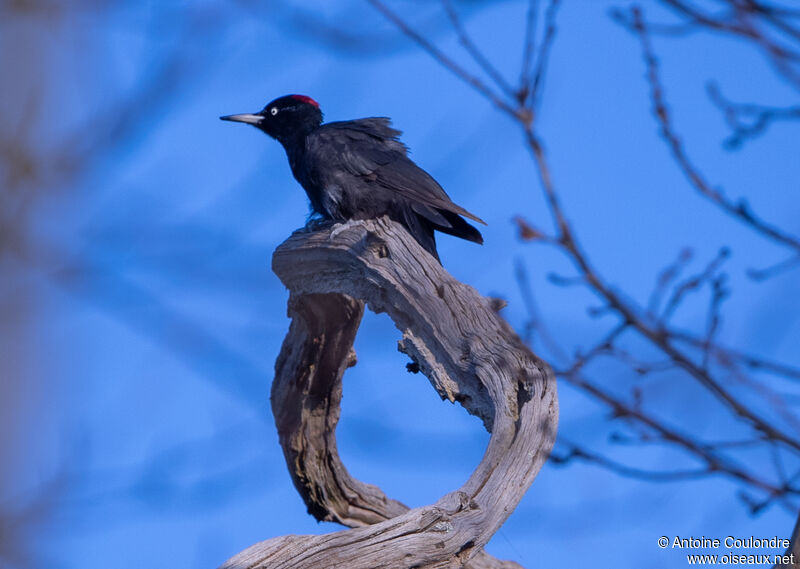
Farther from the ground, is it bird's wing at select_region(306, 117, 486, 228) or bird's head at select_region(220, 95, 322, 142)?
bird's head at select_region(220, 95, 322, 142)

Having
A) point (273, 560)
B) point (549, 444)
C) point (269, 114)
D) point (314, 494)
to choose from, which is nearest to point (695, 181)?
point (549, 444)

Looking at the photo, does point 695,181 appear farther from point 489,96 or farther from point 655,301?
point 489,96

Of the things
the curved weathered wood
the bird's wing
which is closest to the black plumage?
the bird's wing

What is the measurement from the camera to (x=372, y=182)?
5.66 metres

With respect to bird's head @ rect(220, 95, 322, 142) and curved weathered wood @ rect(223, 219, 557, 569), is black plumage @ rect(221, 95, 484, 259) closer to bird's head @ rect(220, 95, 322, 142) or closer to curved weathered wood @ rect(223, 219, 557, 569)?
bird's head @ rect(220, 95, 322, 142)

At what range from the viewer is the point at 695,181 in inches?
70.7

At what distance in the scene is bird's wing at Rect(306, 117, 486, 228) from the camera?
539 cm

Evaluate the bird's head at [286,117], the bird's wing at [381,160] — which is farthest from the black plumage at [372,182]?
the bird's head at [286,117]

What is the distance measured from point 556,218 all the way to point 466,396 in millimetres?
2575

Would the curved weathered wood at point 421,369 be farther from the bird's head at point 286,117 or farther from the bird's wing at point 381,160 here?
the bird's head at point 286,117

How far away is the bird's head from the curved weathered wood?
5.54ft

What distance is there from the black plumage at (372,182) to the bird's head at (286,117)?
0.29 metres

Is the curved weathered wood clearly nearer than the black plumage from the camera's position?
Yes

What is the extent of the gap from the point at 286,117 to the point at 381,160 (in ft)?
4.18
